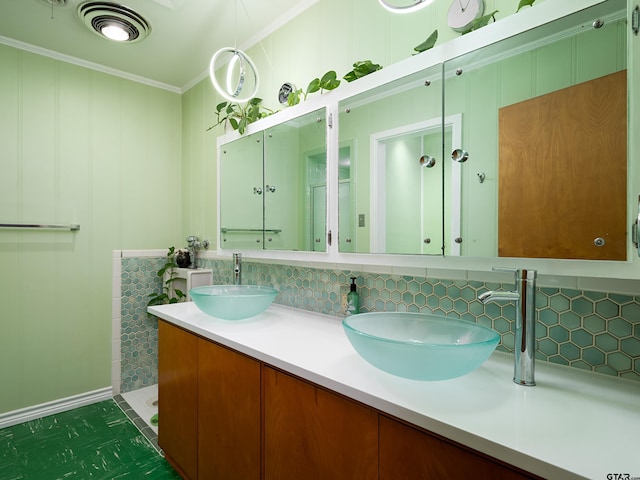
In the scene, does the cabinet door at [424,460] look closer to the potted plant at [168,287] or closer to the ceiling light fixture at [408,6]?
the ceiling light fixture at [408,6]

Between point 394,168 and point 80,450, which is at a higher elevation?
point 394,168

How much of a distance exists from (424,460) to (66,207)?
271cm

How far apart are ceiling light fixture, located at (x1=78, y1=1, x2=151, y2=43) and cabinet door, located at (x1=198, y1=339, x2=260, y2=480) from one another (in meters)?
1.83

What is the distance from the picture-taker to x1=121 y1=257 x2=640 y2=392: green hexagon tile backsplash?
35.6 inches

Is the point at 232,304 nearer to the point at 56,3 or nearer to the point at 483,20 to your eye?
the point at 483,20

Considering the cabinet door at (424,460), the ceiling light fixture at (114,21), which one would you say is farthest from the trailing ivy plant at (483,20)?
the ceiling light fixture at (114,21)

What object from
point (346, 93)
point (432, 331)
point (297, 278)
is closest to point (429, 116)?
point (346, 93)

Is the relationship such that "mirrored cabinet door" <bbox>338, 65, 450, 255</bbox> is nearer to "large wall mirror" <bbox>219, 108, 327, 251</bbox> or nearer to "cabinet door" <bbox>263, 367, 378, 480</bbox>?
"large wall mirror" <bbox>219, 108, 327, 251</bbox>

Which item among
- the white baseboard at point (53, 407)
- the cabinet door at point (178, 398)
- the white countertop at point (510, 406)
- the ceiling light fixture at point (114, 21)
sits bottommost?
the white baseboard at point (53, 407)

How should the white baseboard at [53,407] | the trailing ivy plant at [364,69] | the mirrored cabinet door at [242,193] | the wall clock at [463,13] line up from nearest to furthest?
1. the wall clock at [463,13]
2. the trailing ivy plant at [364,69]
3. the mirrored cabinet door at [242,193]
4. the white baseboard at [53,407]

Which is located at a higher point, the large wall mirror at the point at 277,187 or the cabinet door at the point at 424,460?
the large wall mirror at the point at 277,187

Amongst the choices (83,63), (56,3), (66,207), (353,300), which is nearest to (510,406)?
(353,300)

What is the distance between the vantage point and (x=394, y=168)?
125 centimetres

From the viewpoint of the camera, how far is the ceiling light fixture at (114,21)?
179cm
